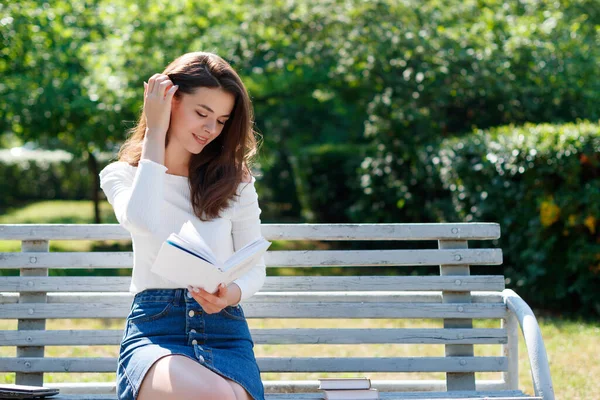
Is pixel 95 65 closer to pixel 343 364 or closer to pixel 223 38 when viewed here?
pixel 223 38

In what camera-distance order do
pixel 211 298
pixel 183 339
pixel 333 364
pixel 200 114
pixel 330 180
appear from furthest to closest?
pixel 330 180
pixel 333 364
pixel 200 114
pixel 183 339
pixel 211 298

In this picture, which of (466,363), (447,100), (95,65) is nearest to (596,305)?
(447,100)

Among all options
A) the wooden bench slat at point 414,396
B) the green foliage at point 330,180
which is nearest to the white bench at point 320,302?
the wooden bench slat at point 414,396

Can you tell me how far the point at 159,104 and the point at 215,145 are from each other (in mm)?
403

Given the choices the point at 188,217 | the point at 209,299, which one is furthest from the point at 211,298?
the point at 188,217

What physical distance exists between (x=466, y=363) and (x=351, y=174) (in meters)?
8.23

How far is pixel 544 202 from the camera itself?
7.19 meters

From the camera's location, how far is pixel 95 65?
11062mm

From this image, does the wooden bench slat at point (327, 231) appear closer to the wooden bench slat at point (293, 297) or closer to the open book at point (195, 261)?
the wooden bench slat at point (293, 297)

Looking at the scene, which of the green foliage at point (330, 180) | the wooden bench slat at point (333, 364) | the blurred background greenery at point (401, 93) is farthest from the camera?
the green foliage at point (330, 180)

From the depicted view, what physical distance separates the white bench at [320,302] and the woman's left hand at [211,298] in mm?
722

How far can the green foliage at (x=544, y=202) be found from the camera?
699 cm

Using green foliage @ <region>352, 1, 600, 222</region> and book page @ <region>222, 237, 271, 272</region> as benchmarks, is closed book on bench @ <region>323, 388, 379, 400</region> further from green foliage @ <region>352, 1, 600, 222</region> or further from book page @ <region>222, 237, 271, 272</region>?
green foliage @ <region>352, 1, 600, 222</region>

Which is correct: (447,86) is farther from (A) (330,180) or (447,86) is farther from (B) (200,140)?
(B) (200,140)
